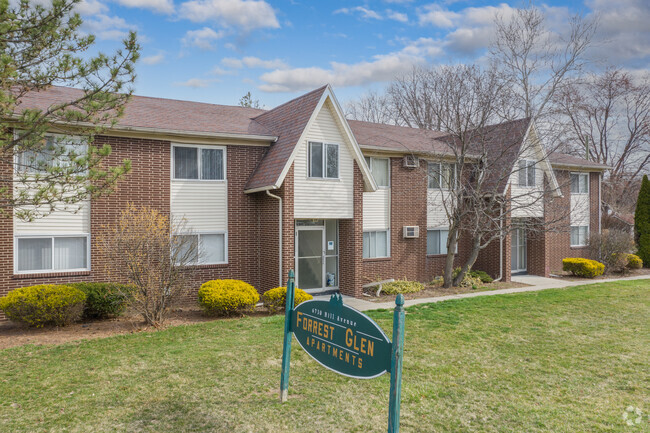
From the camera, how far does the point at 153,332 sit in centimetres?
985

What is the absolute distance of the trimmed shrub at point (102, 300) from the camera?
35.6ft

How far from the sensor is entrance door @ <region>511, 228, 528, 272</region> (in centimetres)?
2130

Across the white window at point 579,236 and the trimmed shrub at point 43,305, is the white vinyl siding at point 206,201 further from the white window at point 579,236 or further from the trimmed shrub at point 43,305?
the white window at point 579,236

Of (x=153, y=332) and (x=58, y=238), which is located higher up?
(x=58, y=238)

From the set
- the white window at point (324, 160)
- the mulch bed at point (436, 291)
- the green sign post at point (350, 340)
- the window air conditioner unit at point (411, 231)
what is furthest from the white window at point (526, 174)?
the green sign post at point (350, 340)

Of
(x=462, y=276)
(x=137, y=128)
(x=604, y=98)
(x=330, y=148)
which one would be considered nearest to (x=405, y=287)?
(x=462, y=276)

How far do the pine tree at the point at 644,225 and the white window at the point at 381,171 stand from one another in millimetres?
15102

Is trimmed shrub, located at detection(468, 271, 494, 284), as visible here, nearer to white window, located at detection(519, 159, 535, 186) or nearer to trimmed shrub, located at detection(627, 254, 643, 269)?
white window, located at detection(519, 159, 535, 186)

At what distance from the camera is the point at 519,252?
21.6 metres

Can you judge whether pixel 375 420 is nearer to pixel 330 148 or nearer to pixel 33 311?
pixel 33 311

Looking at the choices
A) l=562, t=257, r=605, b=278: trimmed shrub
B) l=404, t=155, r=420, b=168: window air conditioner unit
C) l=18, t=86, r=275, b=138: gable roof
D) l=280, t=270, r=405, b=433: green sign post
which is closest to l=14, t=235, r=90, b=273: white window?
l=18, t=86, r=275, b=138: gable roof

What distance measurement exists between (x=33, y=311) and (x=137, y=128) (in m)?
5.11

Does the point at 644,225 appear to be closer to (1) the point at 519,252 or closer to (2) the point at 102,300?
(1) the point at 519,252

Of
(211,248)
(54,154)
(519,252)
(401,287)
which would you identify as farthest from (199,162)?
(519,252)
